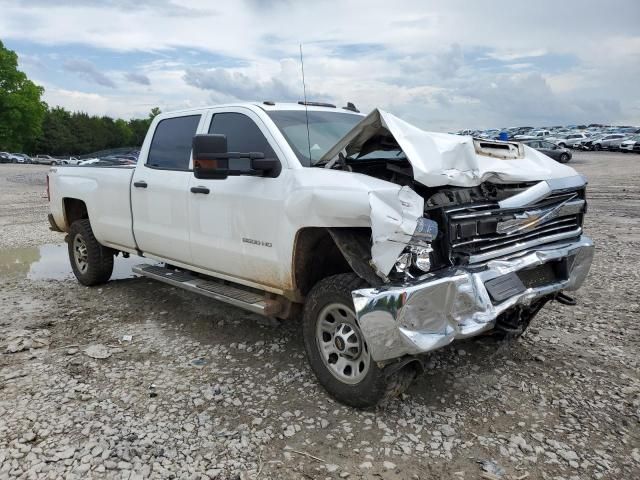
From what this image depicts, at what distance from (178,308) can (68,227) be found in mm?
2166

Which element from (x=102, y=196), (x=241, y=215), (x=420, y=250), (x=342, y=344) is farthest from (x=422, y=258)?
(x=102, y=196)

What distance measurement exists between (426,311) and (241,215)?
1760mm

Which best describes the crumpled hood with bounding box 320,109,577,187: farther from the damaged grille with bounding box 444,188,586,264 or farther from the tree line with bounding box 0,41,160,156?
the tree line with bounding box 0,41,160,156

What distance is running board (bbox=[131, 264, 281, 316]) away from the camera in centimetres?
413

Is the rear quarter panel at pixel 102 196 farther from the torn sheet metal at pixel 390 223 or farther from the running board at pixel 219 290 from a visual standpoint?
the torn sheet metal at pixel 390 223

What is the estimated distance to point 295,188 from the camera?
3.80m

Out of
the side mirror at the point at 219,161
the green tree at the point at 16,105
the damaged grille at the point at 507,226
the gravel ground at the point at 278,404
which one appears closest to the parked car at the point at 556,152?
the gravel ground at the point at 278,404

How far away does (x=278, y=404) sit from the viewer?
3750 millimetres

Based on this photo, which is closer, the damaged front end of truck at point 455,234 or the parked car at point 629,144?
the damaged front end of truck at point 455,234

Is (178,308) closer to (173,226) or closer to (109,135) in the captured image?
(173,226)

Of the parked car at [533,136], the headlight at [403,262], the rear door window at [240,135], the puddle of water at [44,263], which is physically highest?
the parked car at [533,136]

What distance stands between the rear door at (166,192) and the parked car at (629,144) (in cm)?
4055

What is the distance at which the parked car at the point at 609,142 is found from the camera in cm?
4119

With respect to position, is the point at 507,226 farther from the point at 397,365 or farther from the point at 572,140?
the point at 572,140
